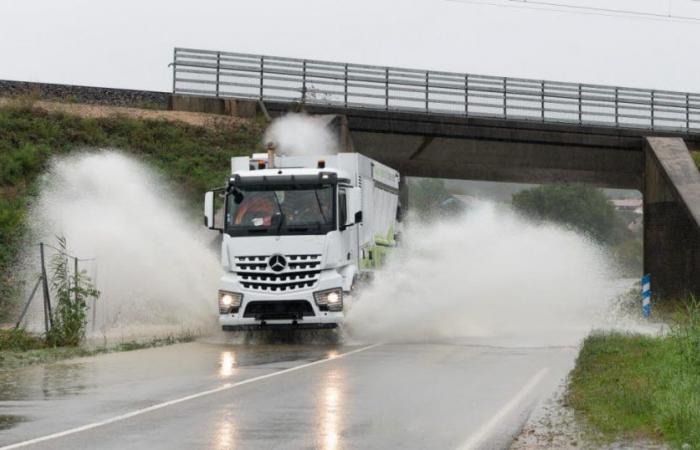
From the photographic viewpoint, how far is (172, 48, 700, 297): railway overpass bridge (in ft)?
148

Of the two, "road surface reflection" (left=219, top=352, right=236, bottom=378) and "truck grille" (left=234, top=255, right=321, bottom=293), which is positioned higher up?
"truck grille" (left=234, top=255, right=321, bottom=293)

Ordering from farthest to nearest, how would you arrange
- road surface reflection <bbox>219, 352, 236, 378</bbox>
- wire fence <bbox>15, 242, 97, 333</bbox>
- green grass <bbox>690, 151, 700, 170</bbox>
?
green grass <bbox>690, 151, 700, 170</bbox> < wire fence <bbox>15, 242, 97, 333</bbox> < road surface reflection <bbox>219, 352, 236, 378</bbox>

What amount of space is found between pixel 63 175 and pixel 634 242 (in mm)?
130595

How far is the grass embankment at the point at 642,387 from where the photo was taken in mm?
11500

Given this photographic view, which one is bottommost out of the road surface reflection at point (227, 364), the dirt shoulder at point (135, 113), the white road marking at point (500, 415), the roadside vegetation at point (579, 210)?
the white road marking at point (500, 415)

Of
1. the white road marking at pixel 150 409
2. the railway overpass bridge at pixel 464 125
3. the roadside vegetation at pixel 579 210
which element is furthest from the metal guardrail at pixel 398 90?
the roadside vegetation at pixel 579 210

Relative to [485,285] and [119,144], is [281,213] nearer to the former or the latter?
[485,285]

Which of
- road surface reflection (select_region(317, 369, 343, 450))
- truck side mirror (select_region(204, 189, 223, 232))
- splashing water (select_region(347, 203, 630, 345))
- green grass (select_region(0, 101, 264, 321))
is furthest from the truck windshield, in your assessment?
green grass (select_region(0, 101, 264, 321))

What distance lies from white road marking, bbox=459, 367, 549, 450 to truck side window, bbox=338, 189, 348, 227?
22.7 ft

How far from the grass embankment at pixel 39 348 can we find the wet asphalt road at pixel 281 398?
618 mm

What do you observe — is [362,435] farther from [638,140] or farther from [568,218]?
[568,218]

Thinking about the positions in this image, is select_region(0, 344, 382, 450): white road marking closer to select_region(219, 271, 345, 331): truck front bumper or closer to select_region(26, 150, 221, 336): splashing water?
select_region(219, 271, 345, 331): truck front bumper

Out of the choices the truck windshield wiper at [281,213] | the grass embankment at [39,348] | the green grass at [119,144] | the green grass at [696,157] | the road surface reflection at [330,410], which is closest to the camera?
the road surface reflection at [330,410]

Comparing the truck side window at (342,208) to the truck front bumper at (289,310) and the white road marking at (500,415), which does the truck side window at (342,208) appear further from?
the white road marking at (500,415)
